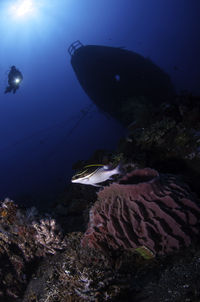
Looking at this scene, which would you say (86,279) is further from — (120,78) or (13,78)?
(120,78)

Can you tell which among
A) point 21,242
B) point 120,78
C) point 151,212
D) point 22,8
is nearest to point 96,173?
point 151,212

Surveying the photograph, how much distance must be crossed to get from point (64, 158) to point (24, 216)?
67767 millimetres

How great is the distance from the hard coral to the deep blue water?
5210 centimetres

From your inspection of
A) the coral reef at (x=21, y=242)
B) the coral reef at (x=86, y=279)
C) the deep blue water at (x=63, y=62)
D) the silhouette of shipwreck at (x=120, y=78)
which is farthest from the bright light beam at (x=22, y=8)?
the coral reef at (x=86, y=279)

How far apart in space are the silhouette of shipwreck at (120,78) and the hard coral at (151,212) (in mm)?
13841

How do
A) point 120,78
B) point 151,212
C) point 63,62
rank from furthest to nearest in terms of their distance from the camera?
point 63,62 < point 120,78 < point 151,212

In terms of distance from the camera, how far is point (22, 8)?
42.1 metres

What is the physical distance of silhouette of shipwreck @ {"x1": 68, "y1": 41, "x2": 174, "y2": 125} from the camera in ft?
56.4

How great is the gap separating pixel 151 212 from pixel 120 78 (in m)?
16.2

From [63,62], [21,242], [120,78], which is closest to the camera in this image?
[21,242]

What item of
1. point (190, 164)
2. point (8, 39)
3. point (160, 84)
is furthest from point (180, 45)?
point (190, 164)

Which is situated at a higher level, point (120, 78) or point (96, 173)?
point (120, 78)

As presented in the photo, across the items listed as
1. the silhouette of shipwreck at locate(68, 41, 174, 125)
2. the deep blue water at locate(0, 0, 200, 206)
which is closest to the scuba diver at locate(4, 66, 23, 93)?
the silhouette of shipwreck at locate(68, 41, 174, 125)

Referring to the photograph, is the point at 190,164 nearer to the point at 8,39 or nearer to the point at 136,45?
the point at 8,39
